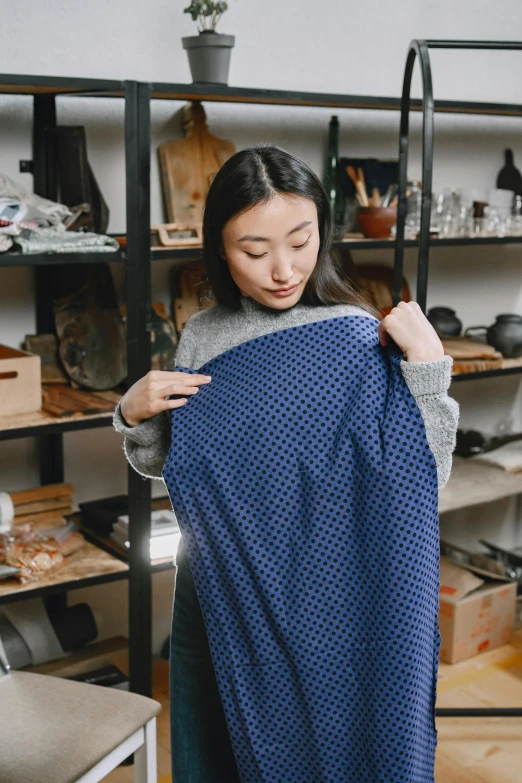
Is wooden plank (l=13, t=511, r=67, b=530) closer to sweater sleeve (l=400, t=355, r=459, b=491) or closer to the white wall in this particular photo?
the white wall

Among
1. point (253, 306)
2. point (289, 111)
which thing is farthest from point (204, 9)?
point (253, 306)

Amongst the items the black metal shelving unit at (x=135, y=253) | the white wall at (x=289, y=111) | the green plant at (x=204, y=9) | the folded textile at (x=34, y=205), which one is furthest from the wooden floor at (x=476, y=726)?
the green plant at (x=204, y=9)

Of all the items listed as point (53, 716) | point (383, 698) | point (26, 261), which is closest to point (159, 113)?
point (26, 261)

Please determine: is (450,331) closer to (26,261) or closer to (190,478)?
(26,261)

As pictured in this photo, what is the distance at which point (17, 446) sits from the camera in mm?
2801

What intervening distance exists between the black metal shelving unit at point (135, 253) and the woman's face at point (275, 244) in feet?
3.11

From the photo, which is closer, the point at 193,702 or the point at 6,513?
the point at 193,702

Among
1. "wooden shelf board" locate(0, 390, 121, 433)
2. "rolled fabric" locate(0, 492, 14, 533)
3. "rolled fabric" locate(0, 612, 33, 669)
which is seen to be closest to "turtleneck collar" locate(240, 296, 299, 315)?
"wooden shelf board" locate(0, 390, 121, 433)

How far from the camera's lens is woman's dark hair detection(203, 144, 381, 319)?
138 centimetres

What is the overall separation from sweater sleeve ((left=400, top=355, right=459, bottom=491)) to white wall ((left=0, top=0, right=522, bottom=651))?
1675mm

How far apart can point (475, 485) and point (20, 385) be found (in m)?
1.64

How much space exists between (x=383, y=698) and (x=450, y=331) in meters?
2.13

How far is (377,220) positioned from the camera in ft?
9.68

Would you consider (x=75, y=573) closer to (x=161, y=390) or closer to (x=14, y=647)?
(x=14, y=647)
